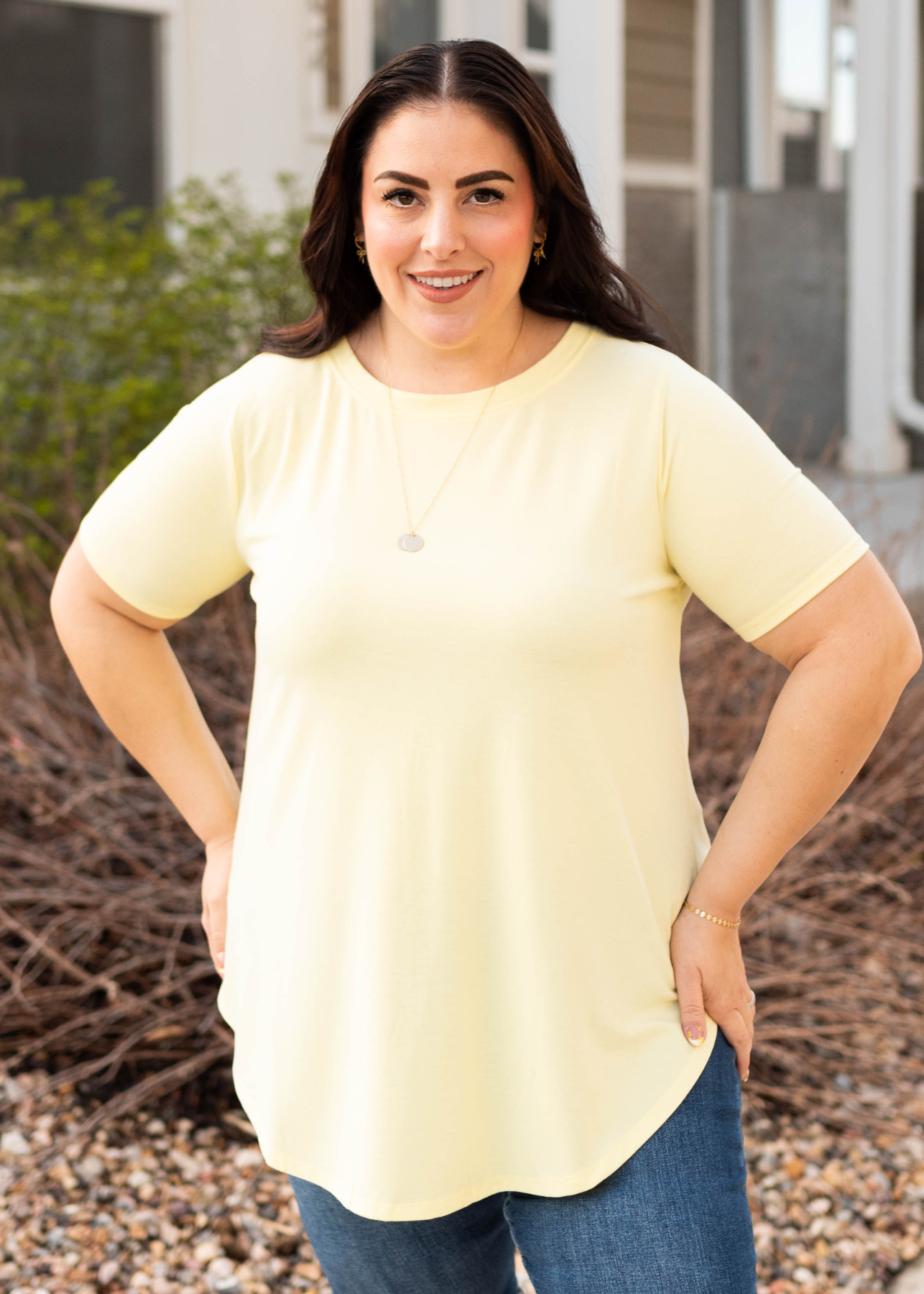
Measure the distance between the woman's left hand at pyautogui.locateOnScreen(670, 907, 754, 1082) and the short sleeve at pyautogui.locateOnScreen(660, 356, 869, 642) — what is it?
0.34 metres

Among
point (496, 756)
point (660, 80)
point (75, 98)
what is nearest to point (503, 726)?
point (496, 756)

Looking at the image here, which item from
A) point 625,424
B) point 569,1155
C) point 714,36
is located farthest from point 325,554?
point 714,36

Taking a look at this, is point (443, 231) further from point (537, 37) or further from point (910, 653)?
point (537, 37)

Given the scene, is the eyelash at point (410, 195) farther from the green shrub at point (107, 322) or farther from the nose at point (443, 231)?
the green shrub at point (107, 322)

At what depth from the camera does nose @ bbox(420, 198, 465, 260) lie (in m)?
1.47

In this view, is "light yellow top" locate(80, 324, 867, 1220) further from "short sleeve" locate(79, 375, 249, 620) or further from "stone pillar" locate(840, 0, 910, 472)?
"stone pillar" locate(840, 0, 910, 472)

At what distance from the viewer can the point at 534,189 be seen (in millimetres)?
1549

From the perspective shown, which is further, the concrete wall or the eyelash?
the concrete wall

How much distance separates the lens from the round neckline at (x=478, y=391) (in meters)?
1.54

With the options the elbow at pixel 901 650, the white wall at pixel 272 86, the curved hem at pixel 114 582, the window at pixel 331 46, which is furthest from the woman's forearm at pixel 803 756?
the window at pixel 331 46

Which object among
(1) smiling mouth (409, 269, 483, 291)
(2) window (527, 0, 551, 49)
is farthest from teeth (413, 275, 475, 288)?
(2) window (527, 0, 551, 49)

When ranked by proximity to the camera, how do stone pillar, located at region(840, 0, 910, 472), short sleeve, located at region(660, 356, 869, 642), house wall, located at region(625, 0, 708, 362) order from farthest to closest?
house wall, located at region(625, 0, 708, 362) < stone pillar, located at region(840, 0, 910, 472) < short sleeve, located at region(660, 356, 869, 642)

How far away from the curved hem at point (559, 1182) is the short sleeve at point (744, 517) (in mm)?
484

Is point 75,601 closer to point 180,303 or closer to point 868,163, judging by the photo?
point 180,303
